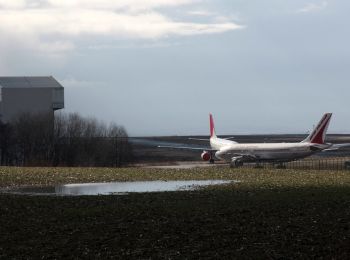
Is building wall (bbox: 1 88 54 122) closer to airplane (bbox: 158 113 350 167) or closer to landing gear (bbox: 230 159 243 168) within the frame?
airplane (bbox: 158 113 350 167)

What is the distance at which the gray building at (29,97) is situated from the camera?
83375 mm

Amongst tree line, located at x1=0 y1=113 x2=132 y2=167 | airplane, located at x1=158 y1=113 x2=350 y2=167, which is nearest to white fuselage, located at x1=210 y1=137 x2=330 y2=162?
airplane, located at x1=158 y1=113 x2=350 y2=167

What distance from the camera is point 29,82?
282 feet

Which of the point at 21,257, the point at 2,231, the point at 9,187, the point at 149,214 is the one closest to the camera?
the point at 21,257

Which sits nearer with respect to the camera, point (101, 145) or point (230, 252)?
point (230, 252)

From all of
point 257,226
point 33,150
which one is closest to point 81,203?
point 257,226

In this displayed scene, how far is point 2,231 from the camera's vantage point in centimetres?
1302

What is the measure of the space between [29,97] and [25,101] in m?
0.74

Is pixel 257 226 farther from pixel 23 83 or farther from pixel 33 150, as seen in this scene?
pixel 23 83

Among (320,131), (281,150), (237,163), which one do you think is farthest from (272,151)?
(320,131)

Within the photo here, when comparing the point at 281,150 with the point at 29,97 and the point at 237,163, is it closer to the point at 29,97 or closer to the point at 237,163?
the point at 237,163

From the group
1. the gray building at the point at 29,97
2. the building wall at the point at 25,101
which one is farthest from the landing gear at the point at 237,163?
the building wall at the point at 25,101

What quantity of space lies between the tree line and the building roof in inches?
166

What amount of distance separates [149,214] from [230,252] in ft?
18.9
